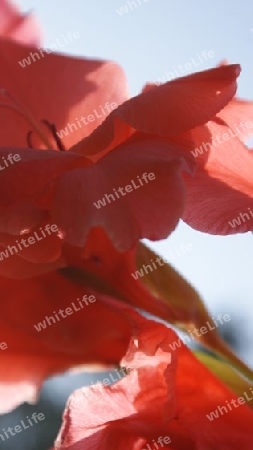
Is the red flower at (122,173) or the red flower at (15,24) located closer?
the red flower at (122,173)

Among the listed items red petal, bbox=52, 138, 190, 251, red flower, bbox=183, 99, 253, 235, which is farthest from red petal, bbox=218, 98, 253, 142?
red petal, bbox=52, 138, 190, 251

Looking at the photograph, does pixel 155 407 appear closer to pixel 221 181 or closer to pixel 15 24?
pixel 221 181

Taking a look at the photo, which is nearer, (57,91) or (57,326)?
(57,326)

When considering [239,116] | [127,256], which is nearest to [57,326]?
[127,256]

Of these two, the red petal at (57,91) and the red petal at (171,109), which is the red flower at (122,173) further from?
the red petal at (57,91)

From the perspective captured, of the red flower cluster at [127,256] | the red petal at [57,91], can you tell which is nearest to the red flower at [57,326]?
the red flower cluster at [127,256]

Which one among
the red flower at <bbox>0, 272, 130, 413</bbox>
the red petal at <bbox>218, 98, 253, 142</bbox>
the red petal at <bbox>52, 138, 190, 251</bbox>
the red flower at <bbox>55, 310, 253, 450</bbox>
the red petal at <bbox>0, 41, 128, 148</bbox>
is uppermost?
the red petal at <bbox>0, 41, 128, 148</bbox>

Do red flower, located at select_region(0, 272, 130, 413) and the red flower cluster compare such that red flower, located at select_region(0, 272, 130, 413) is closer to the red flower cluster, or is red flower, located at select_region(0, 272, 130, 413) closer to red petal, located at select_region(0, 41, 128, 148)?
the red flower cluster

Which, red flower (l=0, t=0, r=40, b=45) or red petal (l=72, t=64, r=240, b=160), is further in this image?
red flower (l=0, t=0, r=40, b=45)
